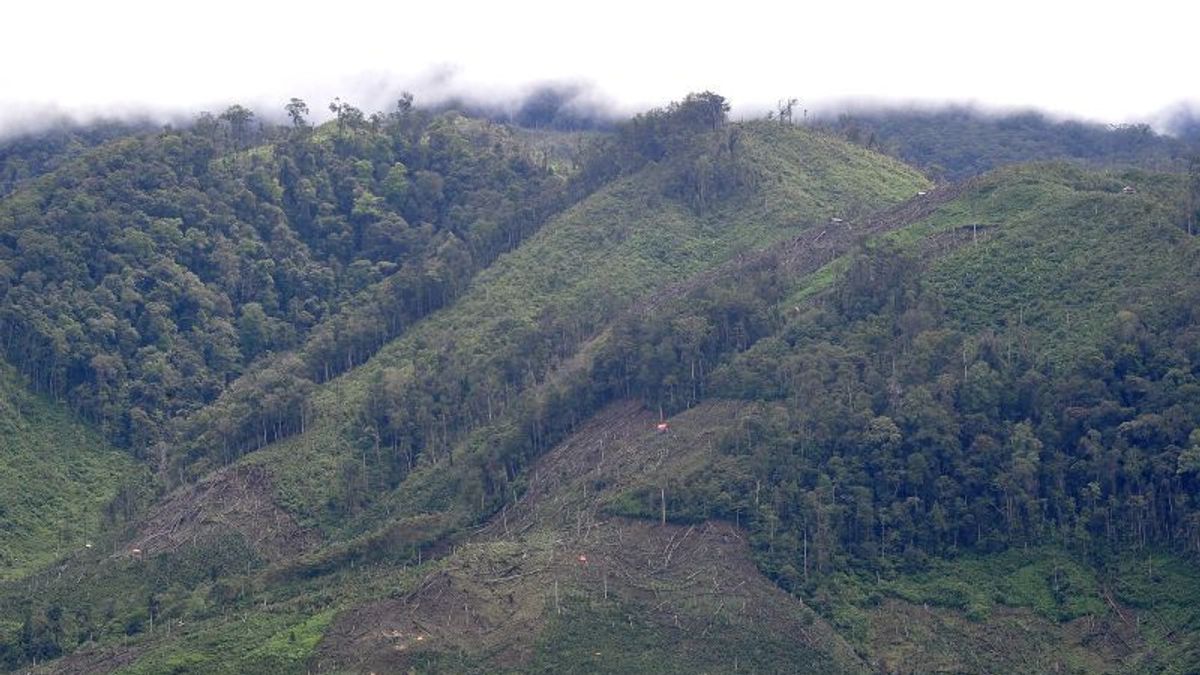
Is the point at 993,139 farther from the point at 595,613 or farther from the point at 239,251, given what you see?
the point at 595,613

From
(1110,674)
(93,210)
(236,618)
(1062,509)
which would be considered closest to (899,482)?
(1062,509)

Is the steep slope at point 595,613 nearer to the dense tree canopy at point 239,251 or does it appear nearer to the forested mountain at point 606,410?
the forested mountain at point 606,410

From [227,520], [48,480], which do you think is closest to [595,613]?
[227,520]

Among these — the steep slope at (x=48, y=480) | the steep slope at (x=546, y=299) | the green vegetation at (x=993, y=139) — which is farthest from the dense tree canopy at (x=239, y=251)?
the green vegetation at (x=993, y=139)

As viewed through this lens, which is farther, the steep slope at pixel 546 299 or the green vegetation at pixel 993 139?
the green vegetation at pixel 993 139

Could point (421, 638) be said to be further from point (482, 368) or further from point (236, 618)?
point (482, 368)

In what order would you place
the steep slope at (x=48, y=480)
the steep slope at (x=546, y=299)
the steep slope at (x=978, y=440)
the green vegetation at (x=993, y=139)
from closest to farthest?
the steep slope at (x=978, y=440), the steep slope at (x=48, y=480), the steep slope at (x=546, y=299), the green vegetation at (x=993, y=139)

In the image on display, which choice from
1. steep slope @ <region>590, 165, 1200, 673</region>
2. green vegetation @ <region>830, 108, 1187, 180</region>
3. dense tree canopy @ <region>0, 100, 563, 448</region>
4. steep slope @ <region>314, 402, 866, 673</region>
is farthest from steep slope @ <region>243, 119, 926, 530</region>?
green vegetation @ <region>830, 108, 1187, 180</region>

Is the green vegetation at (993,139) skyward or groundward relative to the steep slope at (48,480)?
skyward

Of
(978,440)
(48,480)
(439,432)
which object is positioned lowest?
(48,480)
